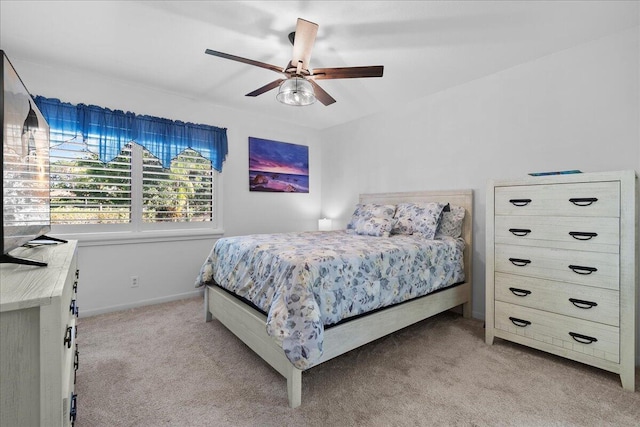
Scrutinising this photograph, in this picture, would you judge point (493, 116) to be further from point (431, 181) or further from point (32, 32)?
point (32, 32)

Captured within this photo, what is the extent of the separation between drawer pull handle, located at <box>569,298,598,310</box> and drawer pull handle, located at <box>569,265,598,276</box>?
0.18 meters

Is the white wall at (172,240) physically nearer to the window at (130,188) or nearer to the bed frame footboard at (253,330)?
the window at (130,188)

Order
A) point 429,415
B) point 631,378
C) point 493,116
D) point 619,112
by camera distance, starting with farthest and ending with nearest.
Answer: point 493,116 → point 619,112 → point 631,378 → point 429,415

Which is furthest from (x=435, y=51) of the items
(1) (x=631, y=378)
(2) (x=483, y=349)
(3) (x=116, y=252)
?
(3) (x=116, y=252)

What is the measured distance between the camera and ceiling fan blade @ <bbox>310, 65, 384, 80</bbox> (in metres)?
2.01

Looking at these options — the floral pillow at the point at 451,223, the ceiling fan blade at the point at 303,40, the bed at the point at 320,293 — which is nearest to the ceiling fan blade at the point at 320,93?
the ceiling fan blade at the point at 303,40

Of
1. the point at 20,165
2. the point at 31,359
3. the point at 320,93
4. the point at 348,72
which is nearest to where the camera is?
the point at 31,359

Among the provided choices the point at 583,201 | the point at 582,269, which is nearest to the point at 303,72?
the point at 583,201

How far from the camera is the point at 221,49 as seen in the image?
94.2 inches

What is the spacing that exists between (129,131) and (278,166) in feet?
6.09

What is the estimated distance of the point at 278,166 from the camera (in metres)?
4.25

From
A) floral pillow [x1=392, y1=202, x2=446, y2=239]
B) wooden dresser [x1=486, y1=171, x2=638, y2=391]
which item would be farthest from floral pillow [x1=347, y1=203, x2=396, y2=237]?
wooden dresser [x1=486, y1=171, x2=638, y2=391]

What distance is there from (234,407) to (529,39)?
328cm

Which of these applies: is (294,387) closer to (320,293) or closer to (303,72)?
(320,293)
